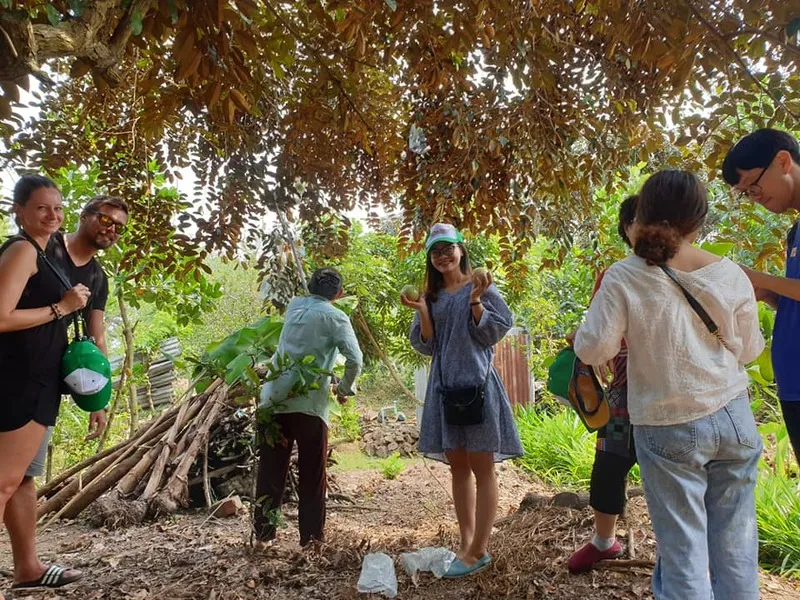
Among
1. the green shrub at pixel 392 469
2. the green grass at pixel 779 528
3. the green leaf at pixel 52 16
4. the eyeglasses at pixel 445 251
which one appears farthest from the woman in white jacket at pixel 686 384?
the green shrub at pixel 392 469

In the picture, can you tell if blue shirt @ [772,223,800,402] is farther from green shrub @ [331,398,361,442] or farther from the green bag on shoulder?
green shrub @ [331,398,361,442]

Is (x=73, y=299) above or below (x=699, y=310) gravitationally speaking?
above

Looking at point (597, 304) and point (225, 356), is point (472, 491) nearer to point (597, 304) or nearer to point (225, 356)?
point (597, 304)

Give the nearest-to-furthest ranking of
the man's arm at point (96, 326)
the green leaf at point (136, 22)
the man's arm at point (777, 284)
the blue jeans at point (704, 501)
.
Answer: the green leaf at point (136, 22), the blue jeans at point (704, 501), the man's arm at point (777, 284), the man's arm at point (96, 326)

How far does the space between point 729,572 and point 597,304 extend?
2.72ft

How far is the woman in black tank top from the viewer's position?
2.02m

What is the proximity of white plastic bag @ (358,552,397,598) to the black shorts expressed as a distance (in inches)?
35.1

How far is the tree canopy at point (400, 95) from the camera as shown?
154cm

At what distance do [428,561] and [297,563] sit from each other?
635 mm

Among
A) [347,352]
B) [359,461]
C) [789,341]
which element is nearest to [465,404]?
[347,352]

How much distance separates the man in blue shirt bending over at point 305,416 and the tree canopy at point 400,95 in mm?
695

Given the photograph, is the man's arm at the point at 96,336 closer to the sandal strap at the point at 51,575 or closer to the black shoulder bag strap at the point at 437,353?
the sandal strap at the point at 51,575

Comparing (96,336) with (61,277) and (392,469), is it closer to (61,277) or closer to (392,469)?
(61,277)

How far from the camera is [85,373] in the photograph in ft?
7.27
